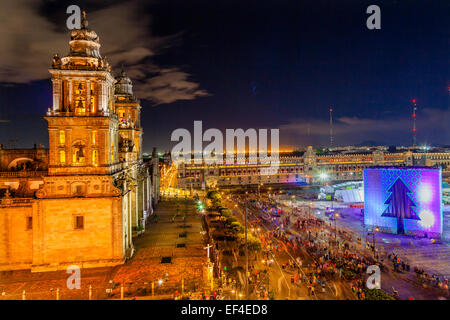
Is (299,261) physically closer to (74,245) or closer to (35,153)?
(74,245)

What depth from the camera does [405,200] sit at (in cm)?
5031

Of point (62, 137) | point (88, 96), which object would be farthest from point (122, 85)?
point (62, 137)

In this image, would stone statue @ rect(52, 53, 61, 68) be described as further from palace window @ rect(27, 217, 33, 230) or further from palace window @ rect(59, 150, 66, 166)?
palace window @ rect(27, 217, 33, 230)

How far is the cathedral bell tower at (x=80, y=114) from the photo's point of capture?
31.3 m

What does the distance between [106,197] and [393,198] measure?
4538 centimetres

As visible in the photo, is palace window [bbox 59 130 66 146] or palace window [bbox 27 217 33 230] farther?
palace window [bbox 27 217 33 230]

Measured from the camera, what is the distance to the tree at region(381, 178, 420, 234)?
49.7 meters

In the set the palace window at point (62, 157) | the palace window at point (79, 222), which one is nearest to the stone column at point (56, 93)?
the palace window at point (62, 157)

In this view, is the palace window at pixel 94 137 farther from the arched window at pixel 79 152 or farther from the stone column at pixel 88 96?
the stone column at pixel 88 96

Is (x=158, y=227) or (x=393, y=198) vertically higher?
(x=393, y=198)

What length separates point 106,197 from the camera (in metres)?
31.8

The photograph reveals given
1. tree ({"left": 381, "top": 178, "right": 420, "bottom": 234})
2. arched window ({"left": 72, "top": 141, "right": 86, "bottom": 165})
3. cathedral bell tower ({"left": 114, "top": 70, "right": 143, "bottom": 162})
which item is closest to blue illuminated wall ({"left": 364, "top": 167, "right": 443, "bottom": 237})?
tree ({"left": 381, "top": 178, "right": 420, "bottom": 234})

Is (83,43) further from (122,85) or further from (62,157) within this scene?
(122,85)
